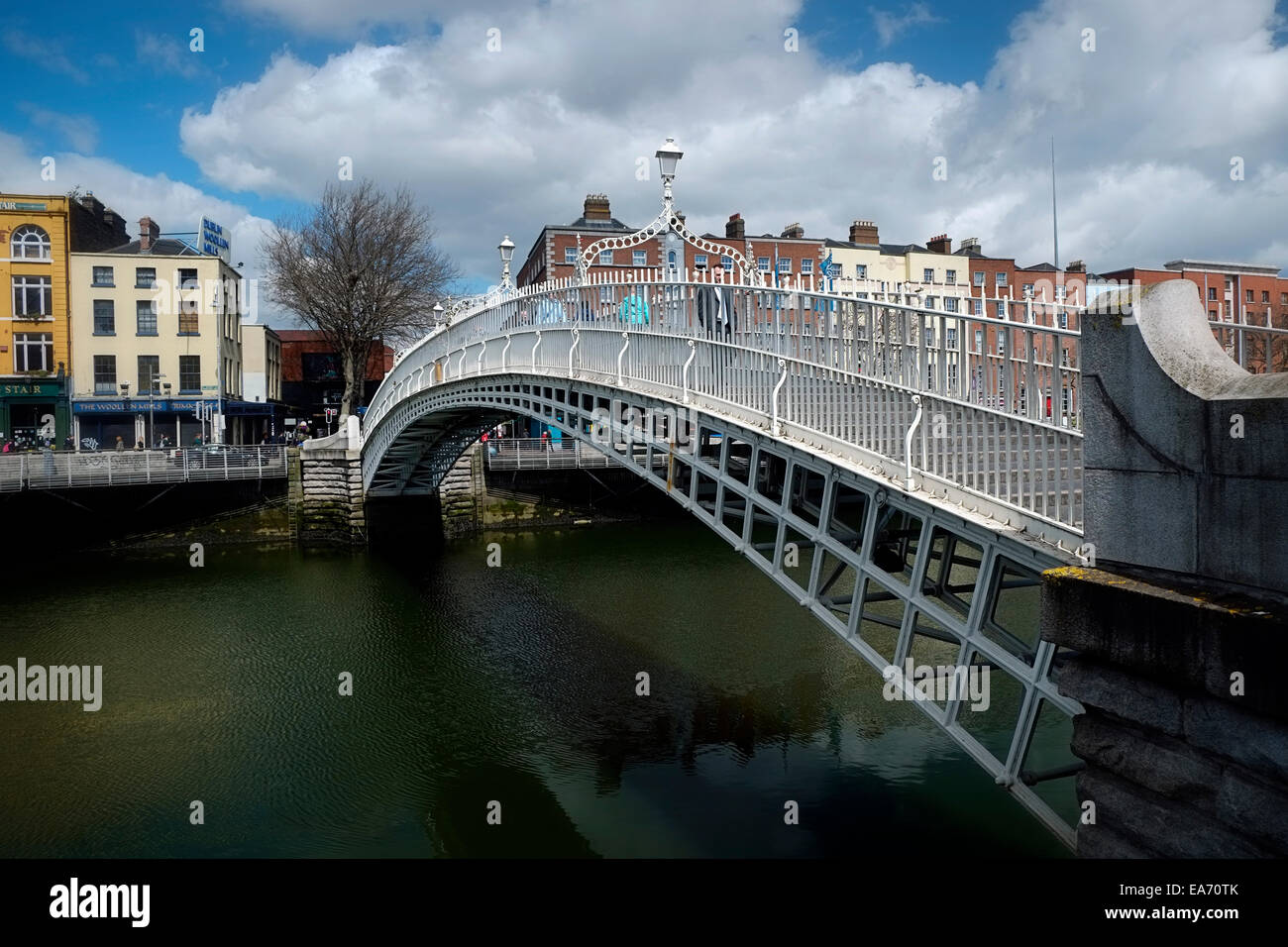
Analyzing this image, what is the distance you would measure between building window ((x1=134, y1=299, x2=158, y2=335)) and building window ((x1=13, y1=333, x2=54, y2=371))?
9.00ft

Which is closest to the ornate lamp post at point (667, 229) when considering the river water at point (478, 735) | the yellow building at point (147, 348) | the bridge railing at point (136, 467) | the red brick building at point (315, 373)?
the river water at point (478, 735)

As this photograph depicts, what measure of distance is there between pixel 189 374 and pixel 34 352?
4836mm

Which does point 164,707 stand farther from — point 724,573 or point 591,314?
point 724,573

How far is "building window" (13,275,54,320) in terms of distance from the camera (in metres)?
32.9

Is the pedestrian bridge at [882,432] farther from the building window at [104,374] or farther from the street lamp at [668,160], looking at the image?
the building window at [104,374]

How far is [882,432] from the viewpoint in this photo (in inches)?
283

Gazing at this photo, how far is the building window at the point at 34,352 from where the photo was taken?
107ft

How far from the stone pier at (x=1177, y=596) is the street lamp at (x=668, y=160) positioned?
764 centimetres

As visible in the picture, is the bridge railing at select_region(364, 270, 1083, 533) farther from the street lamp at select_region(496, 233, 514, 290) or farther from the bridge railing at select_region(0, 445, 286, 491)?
the bridge railing at select_region(0, 445, 286, 491)

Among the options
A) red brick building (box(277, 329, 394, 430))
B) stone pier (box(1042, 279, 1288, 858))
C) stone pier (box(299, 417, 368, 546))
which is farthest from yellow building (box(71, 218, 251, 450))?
stone pier (box(1042, 279, 1288, 858))

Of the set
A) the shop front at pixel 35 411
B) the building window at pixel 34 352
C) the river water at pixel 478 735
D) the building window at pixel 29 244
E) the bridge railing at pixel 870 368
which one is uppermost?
the building window at pixel 29 244

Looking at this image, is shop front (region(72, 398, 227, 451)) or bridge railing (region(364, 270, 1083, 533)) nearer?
bridge railing (region(364, 270, 1083, 533))

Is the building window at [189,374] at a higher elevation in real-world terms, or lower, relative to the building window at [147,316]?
lower
